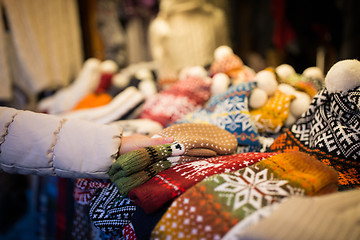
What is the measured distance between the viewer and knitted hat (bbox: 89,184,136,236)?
50 centimetres

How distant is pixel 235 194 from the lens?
0.40 meters

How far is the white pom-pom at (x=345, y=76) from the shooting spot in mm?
499

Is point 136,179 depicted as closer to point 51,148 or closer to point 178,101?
point 51,148

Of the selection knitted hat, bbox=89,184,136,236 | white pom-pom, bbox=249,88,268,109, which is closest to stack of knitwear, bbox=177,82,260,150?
white pom-pom, bbox=249,88,268,109

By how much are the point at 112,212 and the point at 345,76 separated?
560 mm

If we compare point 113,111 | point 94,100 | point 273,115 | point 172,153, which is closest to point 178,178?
point 172,153

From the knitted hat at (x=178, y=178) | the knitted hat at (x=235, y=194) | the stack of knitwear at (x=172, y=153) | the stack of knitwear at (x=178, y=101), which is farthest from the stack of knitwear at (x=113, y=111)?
the knitted hat at (x=235, y=194)

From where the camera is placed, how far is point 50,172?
54 centimetres

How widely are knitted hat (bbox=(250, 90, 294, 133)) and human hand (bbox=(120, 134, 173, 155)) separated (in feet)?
0.90

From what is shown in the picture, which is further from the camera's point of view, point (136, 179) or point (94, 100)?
point (94, 100)

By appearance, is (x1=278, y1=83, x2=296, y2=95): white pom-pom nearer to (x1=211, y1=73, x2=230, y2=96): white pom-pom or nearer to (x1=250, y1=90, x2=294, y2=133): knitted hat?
(x1=250, y1=90, x2=294, y2=133): knitted hat

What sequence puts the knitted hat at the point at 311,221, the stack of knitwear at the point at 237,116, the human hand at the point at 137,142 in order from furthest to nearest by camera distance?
the stack of knitwear at the point at 237,116
the human hand at the point at 137,142
the knitted hat at the point at 311,221

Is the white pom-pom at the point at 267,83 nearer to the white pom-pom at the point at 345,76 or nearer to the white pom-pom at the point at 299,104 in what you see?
the white pom-pom at the point at 299,104

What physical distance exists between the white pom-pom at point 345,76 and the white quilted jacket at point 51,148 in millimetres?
488
